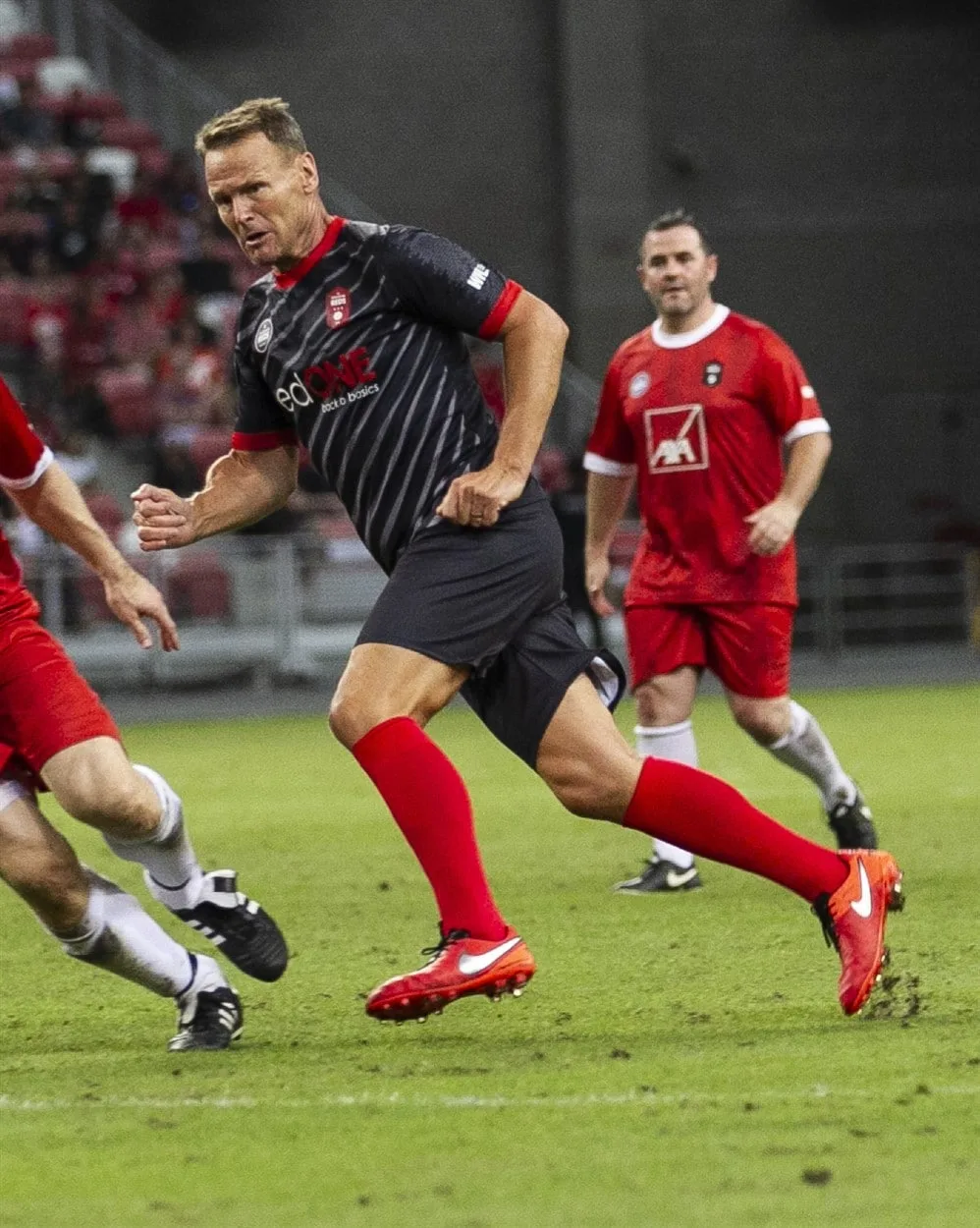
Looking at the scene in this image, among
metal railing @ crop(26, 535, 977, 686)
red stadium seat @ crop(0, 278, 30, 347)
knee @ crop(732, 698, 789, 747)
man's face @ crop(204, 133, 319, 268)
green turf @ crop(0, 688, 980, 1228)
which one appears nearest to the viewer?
green turf @ crop(0, 688, 980, 1228)

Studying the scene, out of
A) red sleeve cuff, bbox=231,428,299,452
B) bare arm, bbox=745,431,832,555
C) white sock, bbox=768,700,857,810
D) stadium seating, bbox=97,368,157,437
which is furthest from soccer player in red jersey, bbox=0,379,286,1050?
stadium seating, bbox=97,368,157,437

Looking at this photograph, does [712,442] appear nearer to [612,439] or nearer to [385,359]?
[612,439]

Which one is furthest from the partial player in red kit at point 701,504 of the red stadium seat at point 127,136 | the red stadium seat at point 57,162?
the red stadium seat at point 127,136

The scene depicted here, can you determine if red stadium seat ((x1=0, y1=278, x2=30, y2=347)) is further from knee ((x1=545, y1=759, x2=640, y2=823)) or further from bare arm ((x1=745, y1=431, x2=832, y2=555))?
knee ((x1=545, y1=759, x2=640, y2=823))

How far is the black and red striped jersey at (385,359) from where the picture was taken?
512 centimetres

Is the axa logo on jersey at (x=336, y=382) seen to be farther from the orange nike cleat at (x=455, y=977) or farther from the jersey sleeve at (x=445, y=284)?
the orange nike cleat at (x=455, y=977)

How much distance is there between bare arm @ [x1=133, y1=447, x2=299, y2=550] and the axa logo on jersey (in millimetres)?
321

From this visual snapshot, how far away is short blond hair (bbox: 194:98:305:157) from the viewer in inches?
199

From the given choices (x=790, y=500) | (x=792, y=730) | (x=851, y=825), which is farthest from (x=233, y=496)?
(x=851, y=825)

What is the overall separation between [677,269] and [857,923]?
332 cm

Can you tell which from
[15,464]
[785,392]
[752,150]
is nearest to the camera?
[15,464]

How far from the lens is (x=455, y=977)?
190 inches

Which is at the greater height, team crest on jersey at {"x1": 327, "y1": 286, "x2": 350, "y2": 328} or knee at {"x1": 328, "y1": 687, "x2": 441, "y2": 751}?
team crest on jersey at {"x1": 327, "y1": 286, "x2": 350, "y2": 328}

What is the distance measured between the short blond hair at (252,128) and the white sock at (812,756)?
11.4ft
